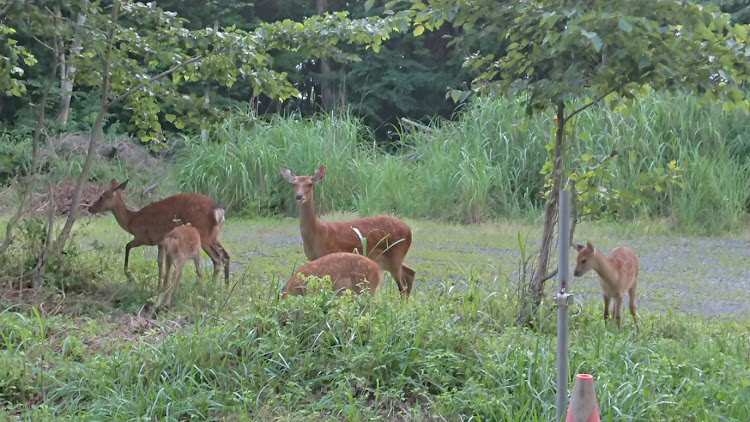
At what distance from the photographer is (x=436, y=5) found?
16.4 ft

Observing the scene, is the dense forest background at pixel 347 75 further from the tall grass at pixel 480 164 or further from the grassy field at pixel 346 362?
the grassy field at pixel 346 362

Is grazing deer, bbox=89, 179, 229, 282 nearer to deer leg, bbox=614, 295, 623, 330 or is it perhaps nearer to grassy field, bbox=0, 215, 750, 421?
grassy field, bbox=0, 215, 750, 421

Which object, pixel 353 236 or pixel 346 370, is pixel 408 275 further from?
pixel 346 370

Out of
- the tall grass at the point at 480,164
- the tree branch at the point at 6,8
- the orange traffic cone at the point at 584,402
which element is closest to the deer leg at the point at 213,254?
the tree branch at the point at 6,8

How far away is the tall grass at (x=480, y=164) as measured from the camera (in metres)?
12.1

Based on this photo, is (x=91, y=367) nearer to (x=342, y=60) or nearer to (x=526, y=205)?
(x=342, y=60)

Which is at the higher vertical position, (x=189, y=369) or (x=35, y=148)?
(x=35, y=148)

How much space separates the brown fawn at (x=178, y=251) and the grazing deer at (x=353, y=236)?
33.4 inches

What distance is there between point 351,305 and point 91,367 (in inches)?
53.3

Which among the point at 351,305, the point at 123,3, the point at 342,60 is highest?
the point at 123,3

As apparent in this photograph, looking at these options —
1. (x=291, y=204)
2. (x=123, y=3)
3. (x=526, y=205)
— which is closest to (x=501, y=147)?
(x=526, y=205)

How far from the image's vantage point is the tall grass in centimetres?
1209

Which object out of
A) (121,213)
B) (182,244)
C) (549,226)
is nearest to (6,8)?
(182,244)

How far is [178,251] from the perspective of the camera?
6.57 m
